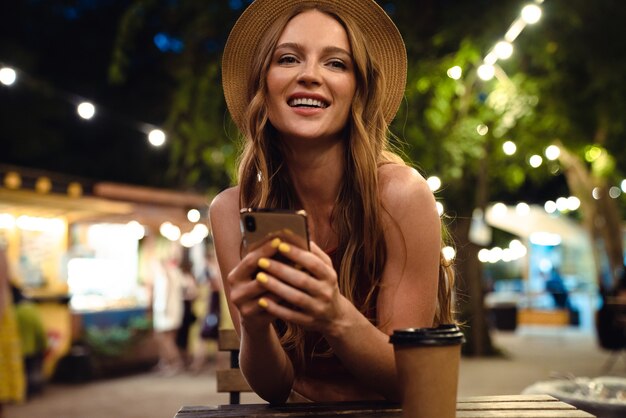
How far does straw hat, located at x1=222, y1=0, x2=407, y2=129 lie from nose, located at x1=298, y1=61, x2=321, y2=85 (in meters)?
0.26

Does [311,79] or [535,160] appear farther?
[535,160]

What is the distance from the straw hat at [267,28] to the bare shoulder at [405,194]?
0.34 meters

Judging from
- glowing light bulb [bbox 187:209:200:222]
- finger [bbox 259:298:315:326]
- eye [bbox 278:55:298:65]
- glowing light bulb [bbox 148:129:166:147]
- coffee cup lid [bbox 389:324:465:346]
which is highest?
glowing light bulb [bbox 148:129:166:147]

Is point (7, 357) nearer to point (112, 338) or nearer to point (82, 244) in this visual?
point (112, 338)

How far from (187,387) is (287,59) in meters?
7.64

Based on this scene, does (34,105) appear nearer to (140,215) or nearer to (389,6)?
(140,215)

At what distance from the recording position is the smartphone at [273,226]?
1157mm

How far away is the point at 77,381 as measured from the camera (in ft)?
31.2

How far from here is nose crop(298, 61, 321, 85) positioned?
1.80 m

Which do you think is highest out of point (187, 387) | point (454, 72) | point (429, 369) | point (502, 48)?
point (502, 48)

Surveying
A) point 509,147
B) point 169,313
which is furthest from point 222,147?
point 509,147

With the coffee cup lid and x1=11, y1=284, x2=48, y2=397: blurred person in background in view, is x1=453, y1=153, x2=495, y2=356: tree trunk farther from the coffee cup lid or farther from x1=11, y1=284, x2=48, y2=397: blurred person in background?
the coffee cup lid

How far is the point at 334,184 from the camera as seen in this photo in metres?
2.03

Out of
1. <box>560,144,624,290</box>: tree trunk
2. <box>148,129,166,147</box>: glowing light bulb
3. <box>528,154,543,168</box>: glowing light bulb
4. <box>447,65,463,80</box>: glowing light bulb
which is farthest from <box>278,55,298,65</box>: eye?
<box>560,144,624,290</box>: tree trunk
